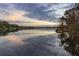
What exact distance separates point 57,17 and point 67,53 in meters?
0.36

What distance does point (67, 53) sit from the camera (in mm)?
1614

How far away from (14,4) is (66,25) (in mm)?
548

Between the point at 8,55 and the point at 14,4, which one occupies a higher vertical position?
the point at 14,4

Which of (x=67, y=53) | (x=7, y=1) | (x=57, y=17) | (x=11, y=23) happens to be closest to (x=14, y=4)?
(x=7, y=1)

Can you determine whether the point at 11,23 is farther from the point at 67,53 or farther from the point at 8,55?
the point at 67,53

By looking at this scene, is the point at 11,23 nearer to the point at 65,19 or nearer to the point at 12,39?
the point at 12,39

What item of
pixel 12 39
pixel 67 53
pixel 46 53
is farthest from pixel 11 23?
pixel 67 53

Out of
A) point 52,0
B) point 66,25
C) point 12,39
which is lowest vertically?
point 12,39

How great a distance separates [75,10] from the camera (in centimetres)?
166

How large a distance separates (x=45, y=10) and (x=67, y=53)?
1.54ft

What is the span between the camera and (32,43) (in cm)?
163

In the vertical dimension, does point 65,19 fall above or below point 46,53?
above

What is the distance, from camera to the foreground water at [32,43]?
1.62 m

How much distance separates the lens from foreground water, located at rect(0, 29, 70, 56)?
1.62 meters
